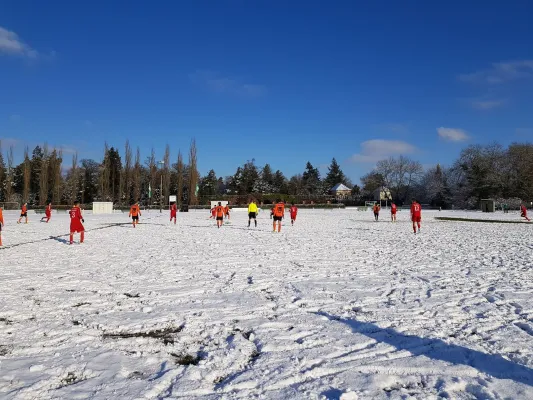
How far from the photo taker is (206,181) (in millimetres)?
107938

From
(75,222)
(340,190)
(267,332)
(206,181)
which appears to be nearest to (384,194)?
(340,190)

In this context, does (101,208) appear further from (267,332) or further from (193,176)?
(267,332)

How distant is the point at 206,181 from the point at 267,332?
105 metres

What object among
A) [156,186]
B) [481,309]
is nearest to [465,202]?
[156,186]

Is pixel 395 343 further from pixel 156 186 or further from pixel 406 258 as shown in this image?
pixel 156 186

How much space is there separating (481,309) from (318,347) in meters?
2.92

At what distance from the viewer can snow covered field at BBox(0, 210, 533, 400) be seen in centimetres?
330

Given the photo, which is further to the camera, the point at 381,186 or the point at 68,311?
the point at 381,186

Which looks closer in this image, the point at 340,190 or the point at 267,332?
the point at 267,332

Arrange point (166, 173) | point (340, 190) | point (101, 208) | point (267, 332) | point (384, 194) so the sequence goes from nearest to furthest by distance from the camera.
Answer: point (267, 332), point (101, 208), point (166, 173), point (384, 194), point (340, 190)

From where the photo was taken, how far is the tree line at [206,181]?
6869 centimetres

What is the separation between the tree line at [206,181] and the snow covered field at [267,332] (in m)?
53.7

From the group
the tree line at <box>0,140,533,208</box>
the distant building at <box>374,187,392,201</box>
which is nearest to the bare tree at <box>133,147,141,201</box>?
the tree line at <box>0,140,533,208</box>

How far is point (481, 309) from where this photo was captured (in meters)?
5.52
